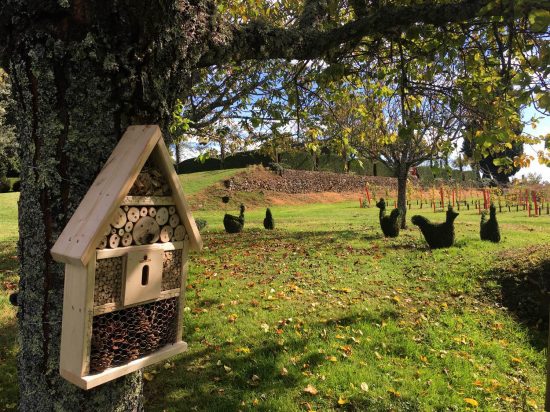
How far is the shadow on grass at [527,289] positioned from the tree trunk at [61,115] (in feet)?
19.7

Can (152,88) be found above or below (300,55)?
below

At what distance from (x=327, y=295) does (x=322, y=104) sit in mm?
3118

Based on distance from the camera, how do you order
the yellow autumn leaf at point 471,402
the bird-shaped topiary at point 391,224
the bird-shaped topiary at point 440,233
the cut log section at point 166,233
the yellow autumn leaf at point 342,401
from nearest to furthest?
the cut log section at point 166,233
the yellow autumn leaf at point 342,401
the yellow autumn leaf at point 471,402
the bird-shaped topiary at point 440,233
the bird-shaped topiary at point 391,224

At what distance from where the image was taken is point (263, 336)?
5.20 metres

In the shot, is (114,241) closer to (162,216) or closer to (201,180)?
(162,216)

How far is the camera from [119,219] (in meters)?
1.82

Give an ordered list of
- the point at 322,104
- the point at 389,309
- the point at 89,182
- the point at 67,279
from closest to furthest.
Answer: the point at 67,279 < the point at 89,182 < the point at 322,104 < the point at 389,309

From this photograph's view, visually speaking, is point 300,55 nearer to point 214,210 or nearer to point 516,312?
point 516,312

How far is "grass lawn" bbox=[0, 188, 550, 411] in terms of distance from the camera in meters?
4.04

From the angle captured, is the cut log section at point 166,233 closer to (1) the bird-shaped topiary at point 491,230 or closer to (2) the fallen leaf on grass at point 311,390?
(2) the fallen leaf on grass at point 311,390

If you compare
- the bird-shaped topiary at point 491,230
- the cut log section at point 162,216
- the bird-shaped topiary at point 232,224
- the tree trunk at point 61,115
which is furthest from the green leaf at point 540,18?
the bird-shaped topiary at point 232,224

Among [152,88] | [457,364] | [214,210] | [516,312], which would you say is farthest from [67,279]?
[214,210]

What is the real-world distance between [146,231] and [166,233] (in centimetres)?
11

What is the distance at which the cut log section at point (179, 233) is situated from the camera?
6.84ft
